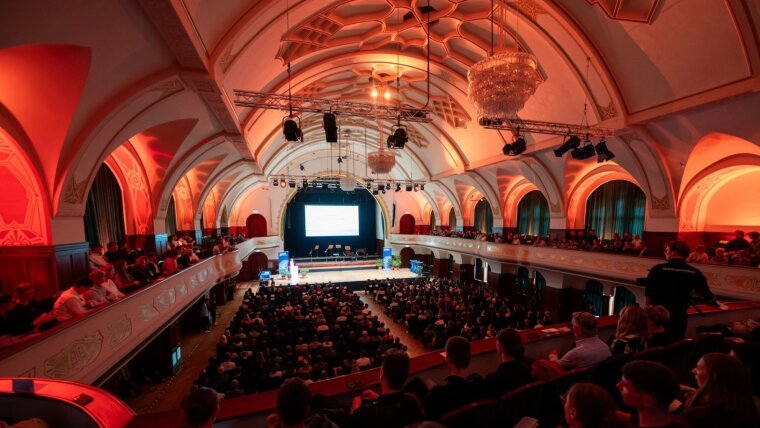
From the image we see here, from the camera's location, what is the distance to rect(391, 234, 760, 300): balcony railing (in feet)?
23.3

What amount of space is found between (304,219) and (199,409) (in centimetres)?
2563

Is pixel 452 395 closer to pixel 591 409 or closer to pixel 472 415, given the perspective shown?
pixel 472 415

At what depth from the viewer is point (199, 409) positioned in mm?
1738

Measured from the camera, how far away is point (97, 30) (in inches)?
153

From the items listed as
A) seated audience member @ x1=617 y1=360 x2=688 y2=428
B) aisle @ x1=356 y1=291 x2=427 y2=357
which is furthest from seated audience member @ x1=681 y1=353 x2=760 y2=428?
aisle @ x1=356 y1=291 x2=427 y2=357

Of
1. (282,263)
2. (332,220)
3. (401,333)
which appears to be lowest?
(401,333)

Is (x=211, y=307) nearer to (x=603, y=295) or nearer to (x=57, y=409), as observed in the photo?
(x=57, y=409)

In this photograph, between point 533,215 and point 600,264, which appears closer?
point 600,264

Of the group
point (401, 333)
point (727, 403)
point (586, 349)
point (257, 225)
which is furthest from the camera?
point (257, 225)

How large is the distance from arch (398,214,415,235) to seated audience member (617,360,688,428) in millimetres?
Answer: 25748

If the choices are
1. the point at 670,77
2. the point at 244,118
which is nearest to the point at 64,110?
the point at 244,118

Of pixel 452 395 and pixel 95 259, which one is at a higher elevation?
pixel 95 259

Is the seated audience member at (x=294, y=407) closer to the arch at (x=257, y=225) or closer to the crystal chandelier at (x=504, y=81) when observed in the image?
the crystal chandelier at (x=504, y=81)

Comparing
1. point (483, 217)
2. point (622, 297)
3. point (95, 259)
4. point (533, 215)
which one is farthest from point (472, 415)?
point (483, 217)
